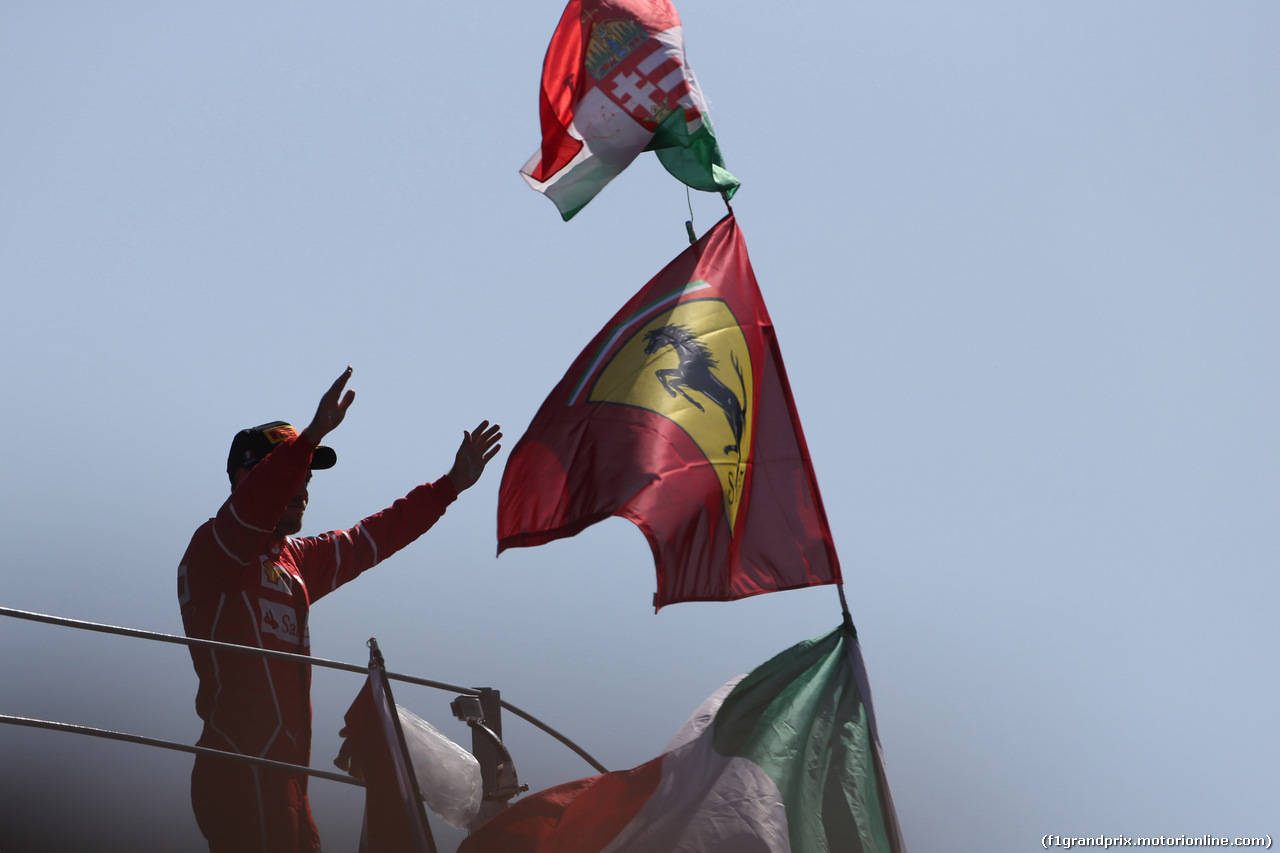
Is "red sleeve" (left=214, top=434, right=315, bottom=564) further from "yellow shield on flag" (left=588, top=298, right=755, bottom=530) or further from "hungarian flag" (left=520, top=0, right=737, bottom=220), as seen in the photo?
"hungarian flag" (left=520, top=0, right=737, bottom=220)

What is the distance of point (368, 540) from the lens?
595 centimetres

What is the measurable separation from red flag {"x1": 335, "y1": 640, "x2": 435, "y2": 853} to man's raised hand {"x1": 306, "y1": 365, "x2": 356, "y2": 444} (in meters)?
0.96

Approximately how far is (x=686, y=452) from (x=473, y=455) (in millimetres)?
1442

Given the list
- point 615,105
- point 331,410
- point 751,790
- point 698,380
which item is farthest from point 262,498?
point 615,105

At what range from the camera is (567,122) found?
723 cm

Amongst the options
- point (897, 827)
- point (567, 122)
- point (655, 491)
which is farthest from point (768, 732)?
point (567, 122)

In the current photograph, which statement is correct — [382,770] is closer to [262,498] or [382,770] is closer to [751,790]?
[262,498]

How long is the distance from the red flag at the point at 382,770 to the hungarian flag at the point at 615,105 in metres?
3.58

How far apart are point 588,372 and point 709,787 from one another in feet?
7.40

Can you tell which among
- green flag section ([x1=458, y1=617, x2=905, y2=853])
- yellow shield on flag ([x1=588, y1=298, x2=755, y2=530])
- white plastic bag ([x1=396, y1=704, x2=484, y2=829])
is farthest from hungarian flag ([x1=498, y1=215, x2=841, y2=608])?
white plastic bag ([x1=396, y1=704, x2=484, y2=829])

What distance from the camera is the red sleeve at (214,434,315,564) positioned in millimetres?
4605

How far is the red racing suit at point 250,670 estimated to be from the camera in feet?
14.8

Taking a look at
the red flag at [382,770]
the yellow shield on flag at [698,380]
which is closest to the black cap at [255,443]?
the red flag at [382,770]

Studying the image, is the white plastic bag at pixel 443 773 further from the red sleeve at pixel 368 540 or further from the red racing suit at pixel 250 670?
the red sleeve at pixel 368 540
